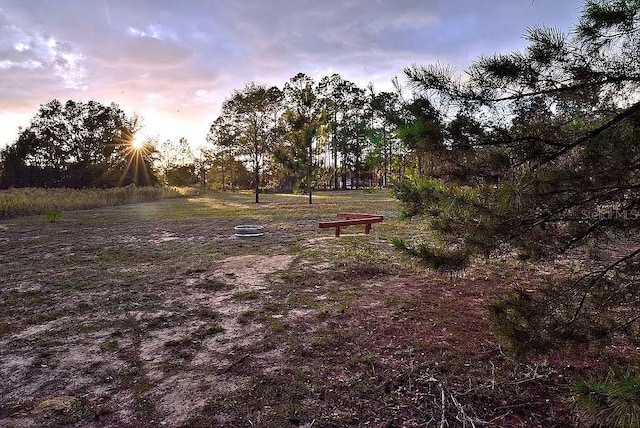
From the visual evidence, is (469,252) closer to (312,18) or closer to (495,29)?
(495,29)

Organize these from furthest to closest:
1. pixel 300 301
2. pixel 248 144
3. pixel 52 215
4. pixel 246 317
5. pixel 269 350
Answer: pixel 248 144
pixel 52 215
pixel 300 301
pixel 246 317
pixel 269 350

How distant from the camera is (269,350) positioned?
2799mm

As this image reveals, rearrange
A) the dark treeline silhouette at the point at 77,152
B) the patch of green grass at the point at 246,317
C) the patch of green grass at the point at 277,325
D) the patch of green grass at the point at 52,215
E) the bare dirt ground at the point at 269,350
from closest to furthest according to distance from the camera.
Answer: the bare dirt ground at the point at 269,350, the patch of green grass at the point at 277,325, the patch of green grass at the point at 246,317, the patch of green grass at the point at 52,215, the dark treeline silhouette at the point at 77,152

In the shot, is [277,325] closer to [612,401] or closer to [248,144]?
[612,401]

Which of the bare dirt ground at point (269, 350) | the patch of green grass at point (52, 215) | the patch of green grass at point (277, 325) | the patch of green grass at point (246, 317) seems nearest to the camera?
the bare dirt ground at point (269, 350)

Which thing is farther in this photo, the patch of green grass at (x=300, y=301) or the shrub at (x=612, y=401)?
the patch of green grass at (x=300, y=301)

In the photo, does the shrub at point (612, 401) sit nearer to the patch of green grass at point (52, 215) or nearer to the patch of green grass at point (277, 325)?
the patch of green grass at point (277, 325)

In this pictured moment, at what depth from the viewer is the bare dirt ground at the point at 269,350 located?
207cm

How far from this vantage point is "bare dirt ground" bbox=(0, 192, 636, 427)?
6.78 feet

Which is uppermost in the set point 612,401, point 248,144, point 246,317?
point 248,144

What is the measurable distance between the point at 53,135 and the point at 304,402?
3576cm

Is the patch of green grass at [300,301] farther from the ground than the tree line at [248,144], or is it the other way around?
the tree line at [248,144]

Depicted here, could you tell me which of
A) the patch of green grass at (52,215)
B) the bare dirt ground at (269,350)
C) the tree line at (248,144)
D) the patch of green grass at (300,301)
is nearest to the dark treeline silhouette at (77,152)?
the tree line at (248,144)

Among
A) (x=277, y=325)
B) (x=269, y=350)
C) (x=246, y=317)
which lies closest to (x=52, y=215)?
(x=246, y=317)
